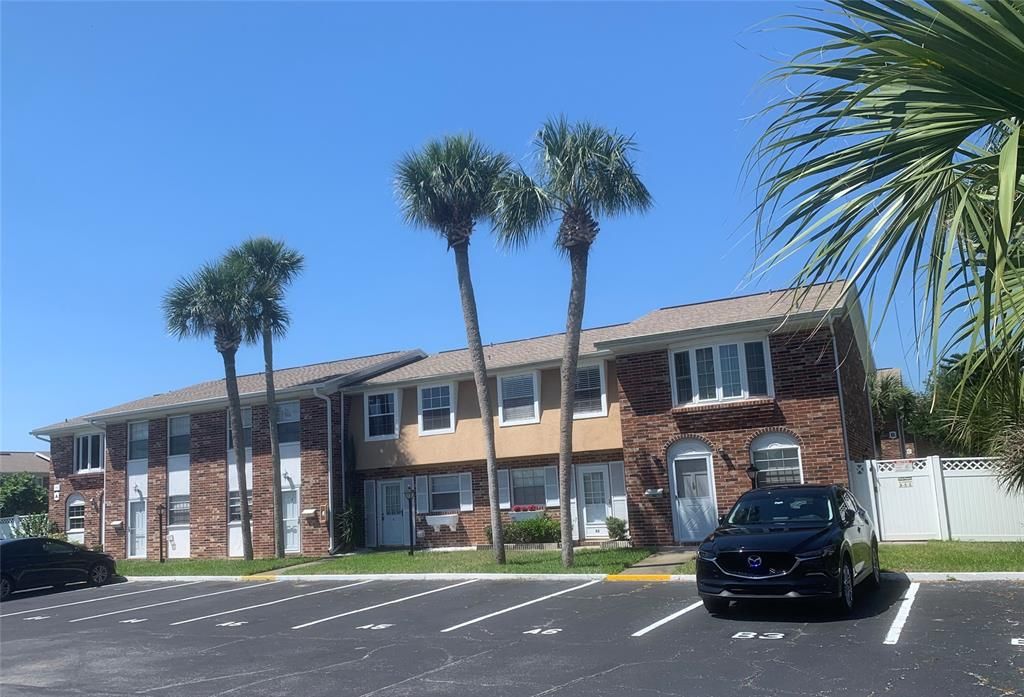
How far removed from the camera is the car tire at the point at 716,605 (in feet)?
38.3

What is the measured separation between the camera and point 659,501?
826 inches

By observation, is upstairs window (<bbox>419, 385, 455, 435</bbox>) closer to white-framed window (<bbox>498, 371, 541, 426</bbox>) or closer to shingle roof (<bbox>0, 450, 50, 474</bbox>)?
white-framed window (<bbox>498, 371, 541, 426</bbox>)

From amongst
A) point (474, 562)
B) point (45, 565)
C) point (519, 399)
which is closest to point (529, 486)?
point (519, 399)

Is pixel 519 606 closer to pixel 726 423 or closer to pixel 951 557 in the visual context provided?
pixel 951 557

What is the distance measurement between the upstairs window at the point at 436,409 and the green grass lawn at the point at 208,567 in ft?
16.9

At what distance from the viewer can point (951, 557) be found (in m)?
15.0

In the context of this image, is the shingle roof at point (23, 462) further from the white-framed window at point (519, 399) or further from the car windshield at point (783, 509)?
the car windshield at point (783, 509)

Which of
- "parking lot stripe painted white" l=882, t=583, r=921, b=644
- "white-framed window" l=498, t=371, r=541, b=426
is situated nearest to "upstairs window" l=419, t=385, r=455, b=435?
"white-framed window" l=498, t=371, r=541, b=426

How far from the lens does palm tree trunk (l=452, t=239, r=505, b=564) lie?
19.6m

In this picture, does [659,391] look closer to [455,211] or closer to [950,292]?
[455,211]

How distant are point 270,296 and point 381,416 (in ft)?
16.6

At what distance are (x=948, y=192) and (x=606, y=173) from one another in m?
13.8

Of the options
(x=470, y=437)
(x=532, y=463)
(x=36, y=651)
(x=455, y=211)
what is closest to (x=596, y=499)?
(x=532, y=463)

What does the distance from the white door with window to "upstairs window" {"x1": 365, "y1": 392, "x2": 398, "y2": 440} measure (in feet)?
31.3
